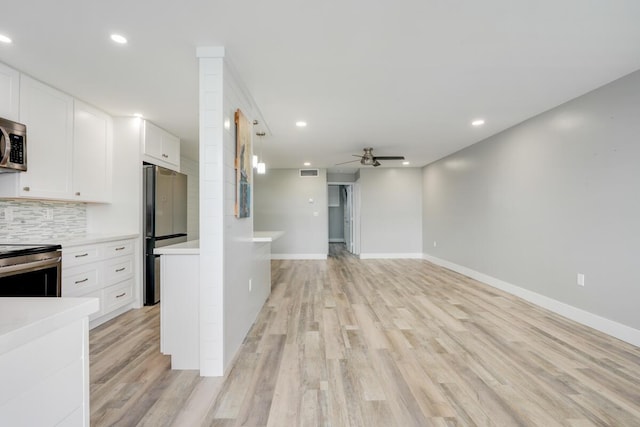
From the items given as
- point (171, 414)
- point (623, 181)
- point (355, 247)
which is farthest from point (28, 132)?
point (355, 247)

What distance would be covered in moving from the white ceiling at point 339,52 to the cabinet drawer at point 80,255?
157 cm

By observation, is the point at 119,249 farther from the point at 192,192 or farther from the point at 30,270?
the point at 192,192

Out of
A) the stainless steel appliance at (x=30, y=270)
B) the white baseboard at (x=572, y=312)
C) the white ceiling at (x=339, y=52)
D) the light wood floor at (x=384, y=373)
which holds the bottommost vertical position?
the light wood floor at (x=384, y=373)

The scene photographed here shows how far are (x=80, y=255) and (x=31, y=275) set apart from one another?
21.3 inches

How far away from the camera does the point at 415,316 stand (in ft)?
10.6

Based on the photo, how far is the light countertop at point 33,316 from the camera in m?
0.62

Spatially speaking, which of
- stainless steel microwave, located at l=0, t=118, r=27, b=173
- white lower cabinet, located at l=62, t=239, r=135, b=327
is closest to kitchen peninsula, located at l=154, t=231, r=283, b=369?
white lower cabinet, located at l=62, t=239, r=135, b=327

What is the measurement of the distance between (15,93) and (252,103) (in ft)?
6.52

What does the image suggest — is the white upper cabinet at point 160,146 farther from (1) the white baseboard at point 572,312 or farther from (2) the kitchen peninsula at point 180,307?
(1) the white baseboard at point 572,312

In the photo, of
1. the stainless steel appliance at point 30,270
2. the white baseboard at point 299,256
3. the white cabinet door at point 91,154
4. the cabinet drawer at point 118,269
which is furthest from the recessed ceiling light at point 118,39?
the white baseboard at point 299,256

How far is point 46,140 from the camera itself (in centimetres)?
271

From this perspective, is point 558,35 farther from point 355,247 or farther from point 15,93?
point 355,247

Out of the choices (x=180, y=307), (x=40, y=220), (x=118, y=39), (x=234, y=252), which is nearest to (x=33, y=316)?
(x=180, y=307)

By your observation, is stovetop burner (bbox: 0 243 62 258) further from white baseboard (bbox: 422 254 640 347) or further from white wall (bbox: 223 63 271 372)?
white baseboard (bbox: 422 254 640 347)
